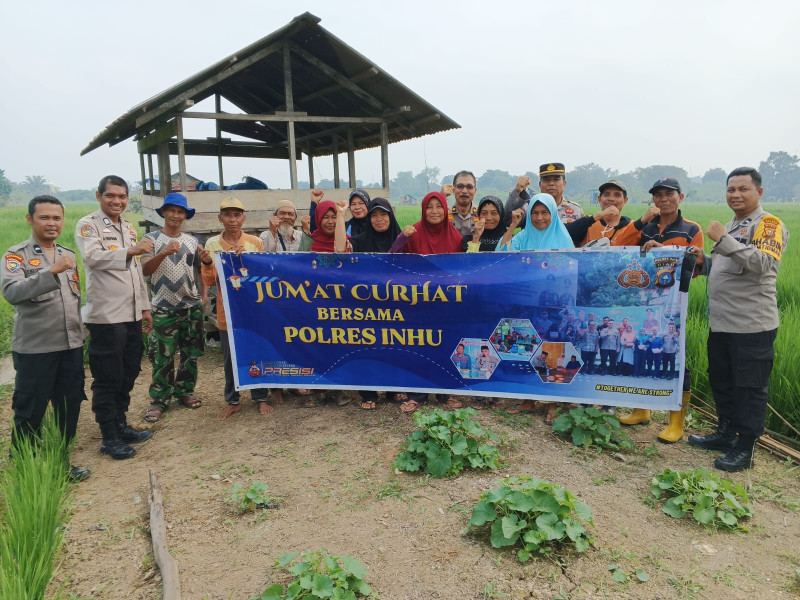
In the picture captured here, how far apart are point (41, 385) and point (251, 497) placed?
5.45ft

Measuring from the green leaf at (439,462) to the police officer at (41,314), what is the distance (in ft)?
8.24

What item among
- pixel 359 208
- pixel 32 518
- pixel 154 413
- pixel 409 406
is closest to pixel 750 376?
pixel 409 406

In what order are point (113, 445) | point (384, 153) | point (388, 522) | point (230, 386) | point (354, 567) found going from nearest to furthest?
point (354, 567) → point (388, 522) → point (113, 445) → point (230, 386) → point (384, 153)

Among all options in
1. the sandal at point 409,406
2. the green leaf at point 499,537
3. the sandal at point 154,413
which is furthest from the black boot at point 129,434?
the green leaf at point 499,537

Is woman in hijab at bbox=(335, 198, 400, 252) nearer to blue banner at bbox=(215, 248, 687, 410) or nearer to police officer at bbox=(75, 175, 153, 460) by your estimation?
blue banner at bbox=(215, 248, 687, 410)

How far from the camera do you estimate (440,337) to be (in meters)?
4.30

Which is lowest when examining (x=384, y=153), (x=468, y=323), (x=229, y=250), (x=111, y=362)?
(x=111, y=362)

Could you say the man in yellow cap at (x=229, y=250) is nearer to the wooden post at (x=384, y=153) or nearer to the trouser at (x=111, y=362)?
the trouser at (x=111, y=362)

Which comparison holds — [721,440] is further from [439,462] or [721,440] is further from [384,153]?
[384,153]

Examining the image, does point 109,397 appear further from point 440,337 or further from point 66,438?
point 440,337

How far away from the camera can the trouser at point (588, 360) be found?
4.00 m

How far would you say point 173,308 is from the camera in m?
4.75

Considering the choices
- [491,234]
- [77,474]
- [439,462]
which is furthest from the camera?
[491,234]

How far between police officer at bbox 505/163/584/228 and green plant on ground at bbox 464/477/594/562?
2.67 m
